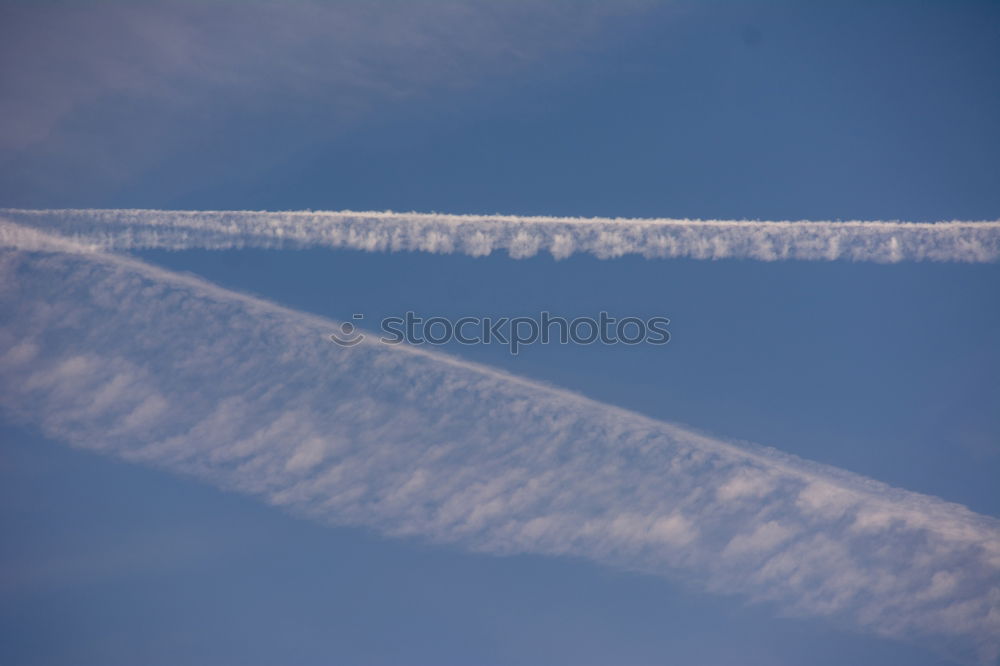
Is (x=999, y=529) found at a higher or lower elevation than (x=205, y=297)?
lower

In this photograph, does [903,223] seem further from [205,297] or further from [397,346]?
[205,297]

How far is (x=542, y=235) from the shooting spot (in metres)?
14.1

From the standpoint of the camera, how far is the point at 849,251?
555 inches

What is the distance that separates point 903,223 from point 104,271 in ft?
50.7

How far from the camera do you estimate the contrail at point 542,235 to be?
14.0 m

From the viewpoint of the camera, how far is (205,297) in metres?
14.6

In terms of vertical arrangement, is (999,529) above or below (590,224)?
below

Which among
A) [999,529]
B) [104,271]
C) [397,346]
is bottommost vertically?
[999,529]

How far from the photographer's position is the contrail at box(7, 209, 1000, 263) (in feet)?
46.1

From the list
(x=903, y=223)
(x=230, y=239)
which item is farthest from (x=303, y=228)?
(x=903, y=223)

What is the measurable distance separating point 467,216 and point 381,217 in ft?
5.47

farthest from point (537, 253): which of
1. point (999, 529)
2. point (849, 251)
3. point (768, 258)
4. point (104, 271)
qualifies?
point (999, 529)

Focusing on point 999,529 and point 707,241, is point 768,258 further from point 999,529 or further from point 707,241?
point 999,529

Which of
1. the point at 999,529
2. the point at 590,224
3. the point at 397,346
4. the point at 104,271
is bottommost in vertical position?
the point at 999,529
